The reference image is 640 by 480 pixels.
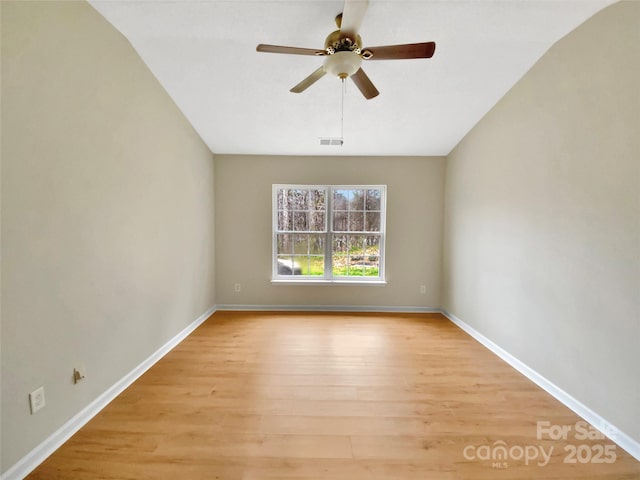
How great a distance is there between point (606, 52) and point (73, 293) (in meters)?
3.68

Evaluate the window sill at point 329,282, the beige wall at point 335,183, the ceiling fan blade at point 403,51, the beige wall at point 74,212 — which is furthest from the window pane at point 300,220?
the ceiling fan blade at point 403,51

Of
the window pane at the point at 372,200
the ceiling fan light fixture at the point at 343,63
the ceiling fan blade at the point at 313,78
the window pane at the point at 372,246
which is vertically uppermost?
the ceiling fan blade at the point at 313,78

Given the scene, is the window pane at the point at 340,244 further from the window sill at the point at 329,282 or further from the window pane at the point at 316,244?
the window sill at the point at 329,282

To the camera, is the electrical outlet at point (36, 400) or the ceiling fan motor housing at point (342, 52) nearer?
the electrical outlet at point (36, 400)

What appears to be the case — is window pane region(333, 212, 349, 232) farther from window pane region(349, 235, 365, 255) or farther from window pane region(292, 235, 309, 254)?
window pane region(292, 235, 309, 254)

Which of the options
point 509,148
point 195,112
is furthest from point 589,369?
point 195,112

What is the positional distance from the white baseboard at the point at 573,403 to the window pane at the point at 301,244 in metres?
2.53

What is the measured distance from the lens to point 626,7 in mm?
1564

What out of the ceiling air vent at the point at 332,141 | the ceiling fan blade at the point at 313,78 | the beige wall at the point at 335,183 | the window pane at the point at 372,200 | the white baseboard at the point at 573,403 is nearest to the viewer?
the white baseboard at the point at 573,403

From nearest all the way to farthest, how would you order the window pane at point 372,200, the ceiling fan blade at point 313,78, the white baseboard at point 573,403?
the white baseboard at point 573,403, the ceiling fan blade at point 313,78, the window pane at point 372,200

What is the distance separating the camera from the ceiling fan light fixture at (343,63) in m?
1.63

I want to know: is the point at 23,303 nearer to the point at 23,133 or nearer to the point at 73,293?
the point at 73,293

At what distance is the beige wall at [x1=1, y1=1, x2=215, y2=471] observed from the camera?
131cm

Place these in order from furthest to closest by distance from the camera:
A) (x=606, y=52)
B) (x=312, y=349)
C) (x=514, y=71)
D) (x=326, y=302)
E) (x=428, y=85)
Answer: (x=326, y=302) < (x=312, y=349) < (x=428, y=85) < (x=514, y=71) < (x=606, y=52)
